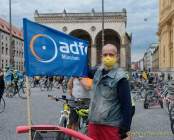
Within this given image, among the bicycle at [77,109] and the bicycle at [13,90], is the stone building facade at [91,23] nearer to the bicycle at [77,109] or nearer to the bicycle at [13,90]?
the bicycle at [13,90]

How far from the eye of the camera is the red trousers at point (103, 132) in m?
5.39

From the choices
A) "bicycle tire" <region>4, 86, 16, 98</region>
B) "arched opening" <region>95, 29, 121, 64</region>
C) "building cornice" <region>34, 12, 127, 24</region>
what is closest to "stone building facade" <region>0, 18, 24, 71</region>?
"building cornice" <region>34, 12, 127, 24</region>

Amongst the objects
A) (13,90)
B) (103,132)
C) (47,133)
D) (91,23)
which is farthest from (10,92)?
(91,23)

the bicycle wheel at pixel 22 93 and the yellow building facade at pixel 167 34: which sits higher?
Result: the yellow building facade at pixel 167 34

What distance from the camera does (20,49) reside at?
386 ft

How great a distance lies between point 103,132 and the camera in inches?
214

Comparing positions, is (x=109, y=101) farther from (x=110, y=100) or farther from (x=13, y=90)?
(x=13, y=90)

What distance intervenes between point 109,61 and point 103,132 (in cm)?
76

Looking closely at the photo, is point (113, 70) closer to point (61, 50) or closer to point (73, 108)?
point (61, 50)

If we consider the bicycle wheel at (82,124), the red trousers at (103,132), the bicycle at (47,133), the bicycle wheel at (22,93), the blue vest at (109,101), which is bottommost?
the bicycle wheel at (22,93)

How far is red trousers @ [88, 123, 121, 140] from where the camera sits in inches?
212

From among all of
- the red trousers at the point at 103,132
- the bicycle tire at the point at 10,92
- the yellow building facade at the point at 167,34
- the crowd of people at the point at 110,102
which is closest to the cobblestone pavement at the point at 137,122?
the red trousers at the point at 103,132

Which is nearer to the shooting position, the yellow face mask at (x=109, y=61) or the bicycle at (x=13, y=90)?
the yellow face mask at (x=109, y=61)

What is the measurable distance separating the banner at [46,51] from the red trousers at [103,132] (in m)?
0.63
